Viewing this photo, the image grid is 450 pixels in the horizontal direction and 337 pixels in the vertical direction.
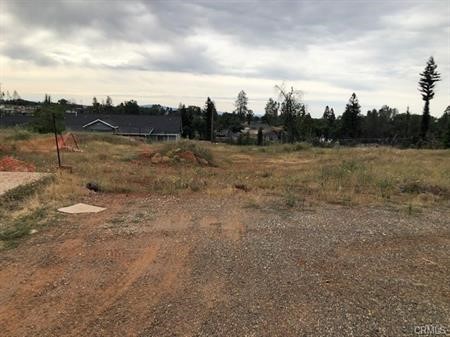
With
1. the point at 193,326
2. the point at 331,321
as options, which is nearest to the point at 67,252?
the point at 193,326

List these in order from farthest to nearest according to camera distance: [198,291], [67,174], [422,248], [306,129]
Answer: [306,129] → [67,174] → [422,248] → [198,291]

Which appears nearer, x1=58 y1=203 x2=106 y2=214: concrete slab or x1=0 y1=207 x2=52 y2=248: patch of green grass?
x1=0 y1=207 x2=52 y2=248: patch of green grass

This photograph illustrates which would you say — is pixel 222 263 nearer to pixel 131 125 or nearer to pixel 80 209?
pixel 80 209

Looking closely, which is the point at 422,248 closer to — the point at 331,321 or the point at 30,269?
the point at 331,321

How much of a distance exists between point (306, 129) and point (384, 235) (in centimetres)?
5204

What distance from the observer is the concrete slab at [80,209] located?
748cm

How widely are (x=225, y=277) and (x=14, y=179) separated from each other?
25.7 feet

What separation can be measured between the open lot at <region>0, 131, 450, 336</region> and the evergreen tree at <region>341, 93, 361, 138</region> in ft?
196

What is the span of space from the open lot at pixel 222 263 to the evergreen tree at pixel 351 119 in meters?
59.8

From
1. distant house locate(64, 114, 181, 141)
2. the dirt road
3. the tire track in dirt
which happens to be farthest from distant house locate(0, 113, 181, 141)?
the tire track in dirt

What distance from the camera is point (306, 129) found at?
→ 57.2m

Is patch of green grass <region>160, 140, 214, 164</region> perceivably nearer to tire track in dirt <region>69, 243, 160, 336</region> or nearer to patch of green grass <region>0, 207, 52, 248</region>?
patch of green grass <region>0, 207, 52, 248</region>

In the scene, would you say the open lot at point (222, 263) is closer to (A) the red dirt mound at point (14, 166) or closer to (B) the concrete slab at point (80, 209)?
(B) the concrete slab at point (80, 209)

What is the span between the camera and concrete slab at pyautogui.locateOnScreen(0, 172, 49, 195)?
30.0 ft
